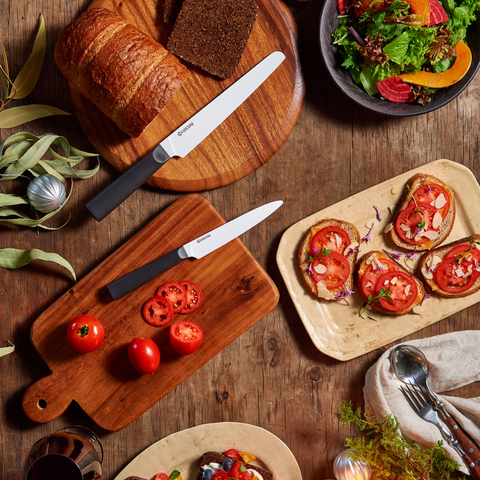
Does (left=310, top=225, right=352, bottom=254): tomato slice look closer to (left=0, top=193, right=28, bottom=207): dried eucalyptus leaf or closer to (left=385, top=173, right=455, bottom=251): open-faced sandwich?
(left=385, top=173, right=455, bottom=251): open-faced sandwich

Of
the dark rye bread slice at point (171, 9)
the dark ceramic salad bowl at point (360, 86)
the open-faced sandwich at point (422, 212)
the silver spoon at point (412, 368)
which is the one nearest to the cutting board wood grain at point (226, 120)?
the dark rye bread slice at point (171, 9)

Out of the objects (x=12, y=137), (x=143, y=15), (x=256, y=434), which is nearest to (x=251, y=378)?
(x=256, y=434)

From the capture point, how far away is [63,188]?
212cm

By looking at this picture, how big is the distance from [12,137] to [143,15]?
95cm

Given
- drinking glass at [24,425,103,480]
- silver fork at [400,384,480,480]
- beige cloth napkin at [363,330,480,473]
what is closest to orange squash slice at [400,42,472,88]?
beige cloth napkin at [363,330,480,473]

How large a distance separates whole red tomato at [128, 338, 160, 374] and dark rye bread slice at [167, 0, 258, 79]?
4.85 feet

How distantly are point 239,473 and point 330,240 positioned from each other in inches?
54.7

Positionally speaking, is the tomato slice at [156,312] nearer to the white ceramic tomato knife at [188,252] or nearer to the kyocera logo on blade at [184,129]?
the white ceramic tomato knife at [188,252]

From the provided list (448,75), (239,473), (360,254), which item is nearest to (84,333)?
(239,473)

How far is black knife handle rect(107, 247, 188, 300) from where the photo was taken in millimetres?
2158

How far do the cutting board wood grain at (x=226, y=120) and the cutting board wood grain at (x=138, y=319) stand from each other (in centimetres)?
19

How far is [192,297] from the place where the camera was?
2242mm

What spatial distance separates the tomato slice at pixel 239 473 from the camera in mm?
2201

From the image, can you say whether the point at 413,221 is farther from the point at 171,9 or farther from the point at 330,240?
the point at 171,9
